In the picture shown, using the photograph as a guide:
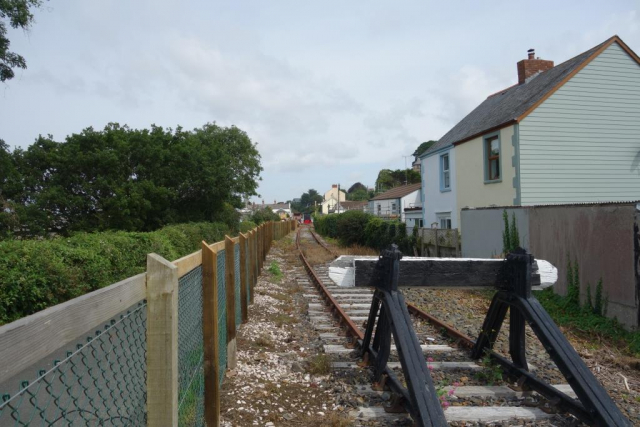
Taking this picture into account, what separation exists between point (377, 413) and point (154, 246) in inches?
356

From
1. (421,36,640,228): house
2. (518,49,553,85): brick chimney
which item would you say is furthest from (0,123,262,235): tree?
(518,49,553,85): brick chimney

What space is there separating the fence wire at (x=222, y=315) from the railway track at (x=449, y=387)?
4.37ft

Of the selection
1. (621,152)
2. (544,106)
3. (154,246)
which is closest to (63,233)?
(154,246)

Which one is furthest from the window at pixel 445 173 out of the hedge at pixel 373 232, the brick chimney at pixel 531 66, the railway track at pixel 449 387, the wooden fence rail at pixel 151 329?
the wooden fence rail at pixel 151 329

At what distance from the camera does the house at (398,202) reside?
4284cm

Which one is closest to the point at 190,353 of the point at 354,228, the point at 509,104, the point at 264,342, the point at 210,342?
the point at 210,342

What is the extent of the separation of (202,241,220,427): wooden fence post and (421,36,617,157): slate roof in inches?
544

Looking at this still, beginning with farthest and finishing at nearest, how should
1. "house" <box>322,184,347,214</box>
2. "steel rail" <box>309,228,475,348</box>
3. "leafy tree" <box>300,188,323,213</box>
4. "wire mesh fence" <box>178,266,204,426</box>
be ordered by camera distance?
"leafy tree" <box>300,188,323,213</box>, "house" <box>322,184,347,214</box>, "steel rail" <box>309,228,475,348</box>, "wire mesh fence" <box>178,266,204,426</box>

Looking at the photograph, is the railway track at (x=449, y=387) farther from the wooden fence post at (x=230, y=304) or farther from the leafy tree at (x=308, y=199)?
the leafy tree at (x=308, y=199)

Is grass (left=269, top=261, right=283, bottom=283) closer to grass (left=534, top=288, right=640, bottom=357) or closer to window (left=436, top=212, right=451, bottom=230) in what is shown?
grass (left=534, top=288, right=640, bottom=357)

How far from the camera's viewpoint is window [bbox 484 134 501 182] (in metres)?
16.9

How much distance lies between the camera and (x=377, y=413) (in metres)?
4.38

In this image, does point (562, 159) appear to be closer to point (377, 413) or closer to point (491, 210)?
point (491, 210)

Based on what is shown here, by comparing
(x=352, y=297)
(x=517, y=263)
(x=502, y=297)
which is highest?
(x=517, y=263)
